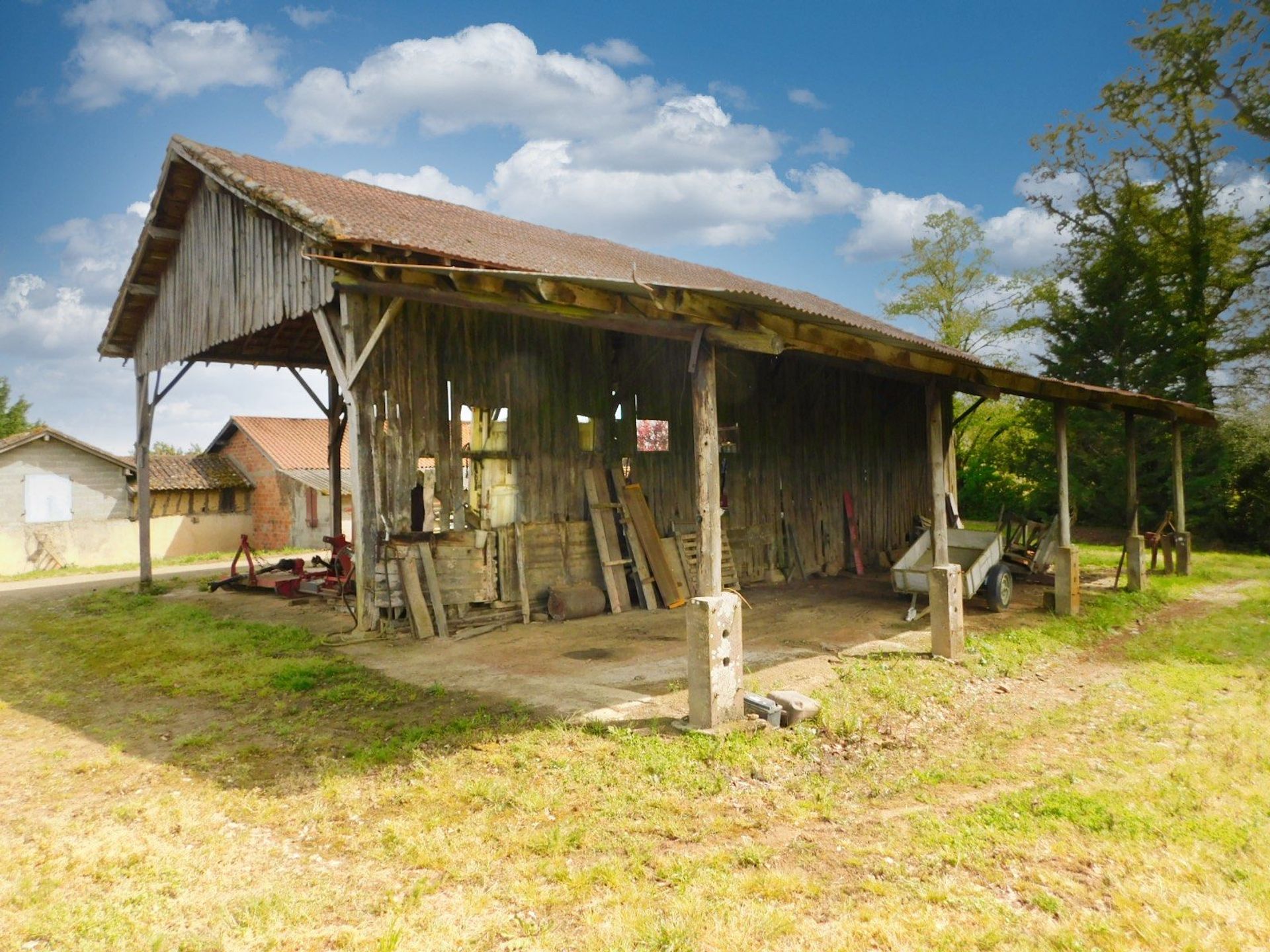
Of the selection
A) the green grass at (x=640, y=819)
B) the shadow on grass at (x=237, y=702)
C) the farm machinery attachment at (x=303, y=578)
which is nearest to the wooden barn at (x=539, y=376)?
the farm machinery attachment at (x=303, y=578)

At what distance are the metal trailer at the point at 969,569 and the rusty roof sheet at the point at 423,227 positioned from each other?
2.60 m

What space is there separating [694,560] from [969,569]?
3794 mm

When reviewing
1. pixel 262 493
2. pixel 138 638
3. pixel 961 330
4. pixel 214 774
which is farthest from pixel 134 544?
pixel 961 330

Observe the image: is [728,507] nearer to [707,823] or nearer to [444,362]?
[444,362]

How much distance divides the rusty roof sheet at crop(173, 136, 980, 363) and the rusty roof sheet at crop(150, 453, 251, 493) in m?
18.7

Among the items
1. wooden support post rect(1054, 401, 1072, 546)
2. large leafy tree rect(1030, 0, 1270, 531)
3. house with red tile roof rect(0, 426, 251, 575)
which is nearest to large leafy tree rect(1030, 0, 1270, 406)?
large leafy tree rect(1030, 0, 1270, 531)

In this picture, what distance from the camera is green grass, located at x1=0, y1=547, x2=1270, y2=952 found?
3.35 metres

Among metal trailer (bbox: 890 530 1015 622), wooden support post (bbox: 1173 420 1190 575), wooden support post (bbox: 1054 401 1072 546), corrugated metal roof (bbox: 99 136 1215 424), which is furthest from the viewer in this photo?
wooden support post (bbox: 1173 420 1190 575)

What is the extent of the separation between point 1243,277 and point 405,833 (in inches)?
997

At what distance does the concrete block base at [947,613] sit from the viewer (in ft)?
26.0

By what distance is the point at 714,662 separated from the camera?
5.79m

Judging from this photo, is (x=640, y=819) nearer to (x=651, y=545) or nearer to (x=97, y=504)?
(x=651, y=545)

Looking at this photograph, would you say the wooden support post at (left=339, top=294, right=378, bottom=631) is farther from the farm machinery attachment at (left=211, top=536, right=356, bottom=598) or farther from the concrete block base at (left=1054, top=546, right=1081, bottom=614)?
the concrete block base at (left=1054, top=546, right=1081, bottom=614)

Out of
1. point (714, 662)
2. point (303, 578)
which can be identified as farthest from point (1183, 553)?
point (303, 578)
